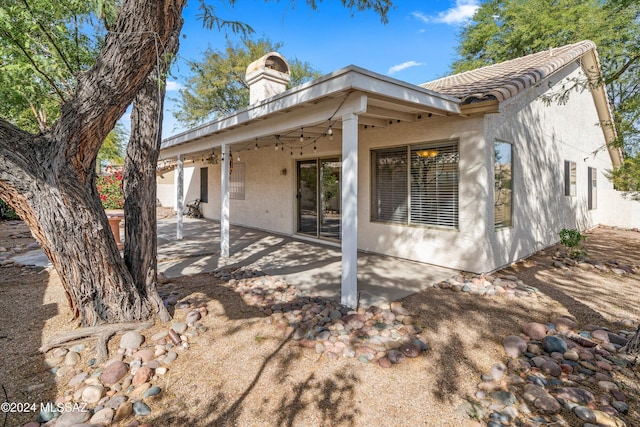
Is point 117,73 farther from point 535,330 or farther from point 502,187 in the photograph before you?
point 502,187

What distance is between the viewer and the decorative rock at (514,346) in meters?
3.00

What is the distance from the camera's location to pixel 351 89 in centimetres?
376

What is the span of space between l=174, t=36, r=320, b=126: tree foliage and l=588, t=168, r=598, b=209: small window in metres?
16.3

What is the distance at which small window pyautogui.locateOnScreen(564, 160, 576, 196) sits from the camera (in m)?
8.37

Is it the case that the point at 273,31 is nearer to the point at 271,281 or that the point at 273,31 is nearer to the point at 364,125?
the point at 364,125

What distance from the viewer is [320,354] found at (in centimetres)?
303

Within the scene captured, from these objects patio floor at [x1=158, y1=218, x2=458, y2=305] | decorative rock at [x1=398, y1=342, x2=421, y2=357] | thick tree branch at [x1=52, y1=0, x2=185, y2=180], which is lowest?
decorative rock at [x1=398, y1=342, x2=421, y2=357]

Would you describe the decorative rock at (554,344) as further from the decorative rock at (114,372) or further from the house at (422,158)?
the decorative rock at (114,372)

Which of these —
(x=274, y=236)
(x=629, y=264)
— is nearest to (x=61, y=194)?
(x=274, y=236)

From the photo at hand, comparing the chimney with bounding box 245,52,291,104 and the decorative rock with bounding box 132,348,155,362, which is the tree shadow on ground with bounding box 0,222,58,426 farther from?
the chimney with bounding box 245,52,291,104

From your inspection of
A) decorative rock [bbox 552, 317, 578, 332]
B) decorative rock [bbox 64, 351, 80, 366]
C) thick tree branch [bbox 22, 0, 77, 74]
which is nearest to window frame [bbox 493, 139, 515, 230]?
decorative rock [bbox 552, 317, 578, 332]

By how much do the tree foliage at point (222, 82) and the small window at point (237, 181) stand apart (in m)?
10.8

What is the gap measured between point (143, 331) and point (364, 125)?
531cm

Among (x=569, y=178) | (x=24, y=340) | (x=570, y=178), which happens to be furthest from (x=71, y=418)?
(x=570, y=178)
